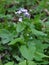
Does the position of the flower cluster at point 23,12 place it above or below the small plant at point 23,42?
below

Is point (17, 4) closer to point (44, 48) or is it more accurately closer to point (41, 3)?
point (41, 3)

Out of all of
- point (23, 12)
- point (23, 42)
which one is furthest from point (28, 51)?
point (23, 12)

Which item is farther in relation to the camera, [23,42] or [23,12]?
[23,12]

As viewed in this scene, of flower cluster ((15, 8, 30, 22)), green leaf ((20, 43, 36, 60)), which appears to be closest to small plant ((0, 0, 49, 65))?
green leaf ((20, 43, 36, 60))

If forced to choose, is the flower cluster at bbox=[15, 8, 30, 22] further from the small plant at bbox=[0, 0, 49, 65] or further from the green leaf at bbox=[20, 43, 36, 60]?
the green leaf at bbox=[20, 43, 36, 60]

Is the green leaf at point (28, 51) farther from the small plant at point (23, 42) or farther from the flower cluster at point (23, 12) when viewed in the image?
the flower cluster at point (23, 12)

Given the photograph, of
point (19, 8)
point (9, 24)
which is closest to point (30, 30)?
point (9, 24)

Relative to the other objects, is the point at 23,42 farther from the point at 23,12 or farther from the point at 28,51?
the point at 23,12

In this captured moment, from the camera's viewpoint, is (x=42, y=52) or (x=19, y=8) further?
(x=19, y=8)

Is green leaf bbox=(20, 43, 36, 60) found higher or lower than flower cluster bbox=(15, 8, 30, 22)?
higher

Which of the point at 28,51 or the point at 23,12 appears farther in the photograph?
the point at 23,12

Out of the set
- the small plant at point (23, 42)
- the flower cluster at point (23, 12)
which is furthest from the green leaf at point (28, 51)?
the flower cluster at point (23, 12)
